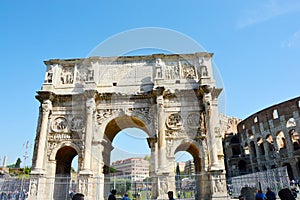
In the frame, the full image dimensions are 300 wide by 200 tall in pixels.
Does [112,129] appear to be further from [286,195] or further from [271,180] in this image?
[286,195]

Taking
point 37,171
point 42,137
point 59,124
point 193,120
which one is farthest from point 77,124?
point 193,120

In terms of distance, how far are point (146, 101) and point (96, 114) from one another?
353 cm

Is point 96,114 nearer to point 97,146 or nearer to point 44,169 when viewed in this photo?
point 97,146

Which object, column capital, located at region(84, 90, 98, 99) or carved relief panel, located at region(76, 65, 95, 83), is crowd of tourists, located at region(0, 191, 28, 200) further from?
carved relief panel, located at region(76, 65, 95, 83)

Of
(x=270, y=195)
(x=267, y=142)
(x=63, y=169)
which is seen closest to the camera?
(x=270, y=195)

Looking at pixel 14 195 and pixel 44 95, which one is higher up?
pixel 44 95

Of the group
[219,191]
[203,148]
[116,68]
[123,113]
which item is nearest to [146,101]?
[123,113]

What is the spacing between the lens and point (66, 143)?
16031 mm

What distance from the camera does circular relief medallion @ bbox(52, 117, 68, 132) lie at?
16.5 m

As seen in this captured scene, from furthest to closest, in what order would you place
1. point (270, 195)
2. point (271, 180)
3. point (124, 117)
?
point (124, 117), point (271, 180), point (270, 195)

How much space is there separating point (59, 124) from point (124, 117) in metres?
4.46

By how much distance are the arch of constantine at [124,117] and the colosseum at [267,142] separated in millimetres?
15426

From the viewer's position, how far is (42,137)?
15.4 m

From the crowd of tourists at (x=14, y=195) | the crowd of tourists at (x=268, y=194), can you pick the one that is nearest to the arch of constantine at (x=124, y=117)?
the crowd of tourists at (x=14, y=195)
